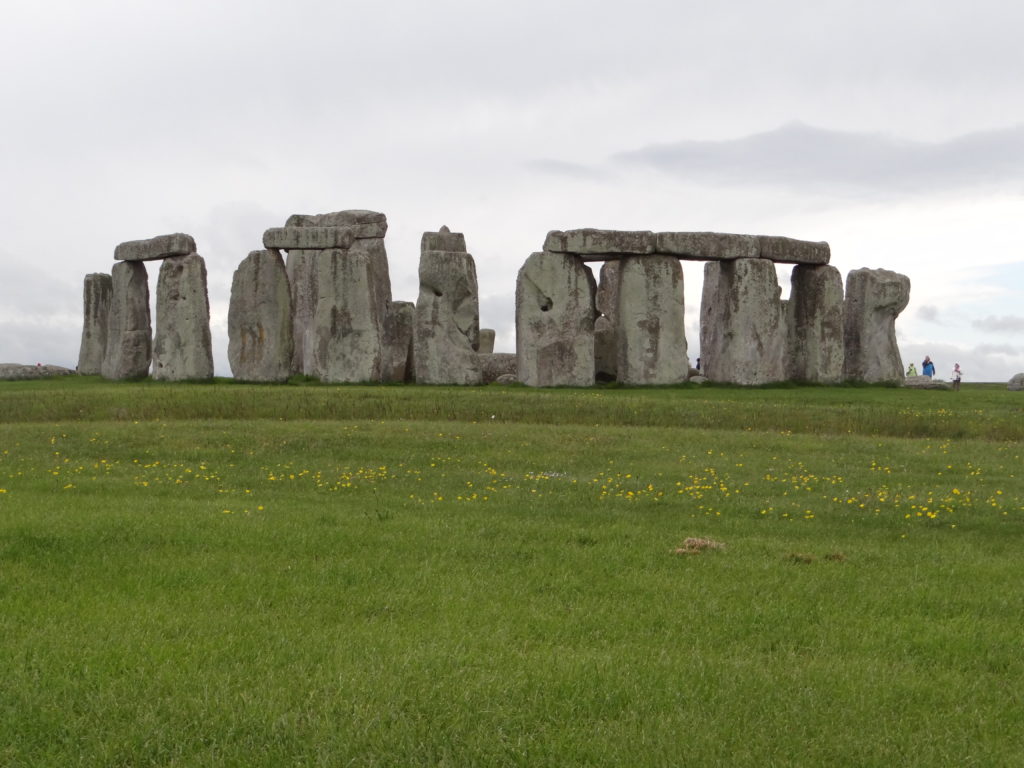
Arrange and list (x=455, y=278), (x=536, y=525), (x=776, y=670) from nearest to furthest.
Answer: (x=776, y=670)
(x=536, y=525)
(x=455, y=278)

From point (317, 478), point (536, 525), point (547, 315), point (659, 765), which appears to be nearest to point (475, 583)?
point (536, 525)

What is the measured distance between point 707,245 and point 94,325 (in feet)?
65.4

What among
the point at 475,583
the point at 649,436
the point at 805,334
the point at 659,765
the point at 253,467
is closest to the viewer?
the point at 659,765

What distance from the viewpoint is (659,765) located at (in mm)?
6070

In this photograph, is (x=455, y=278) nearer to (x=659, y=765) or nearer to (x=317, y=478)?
(x=317, y=478)

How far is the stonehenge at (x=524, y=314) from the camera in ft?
103

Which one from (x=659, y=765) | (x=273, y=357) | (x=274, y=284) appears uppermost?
(x=274, y=284)

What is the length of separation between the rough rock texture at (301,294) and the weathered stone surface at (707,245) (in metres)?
11.5

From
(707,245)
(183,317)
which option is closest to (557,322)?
(707,245)

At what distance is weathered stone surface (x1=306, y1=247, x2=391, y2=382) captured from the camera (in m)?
31.1

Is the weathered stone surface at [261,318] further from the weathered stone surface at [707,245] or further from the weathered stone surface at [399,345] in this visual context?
the weathered stone surface at [707,245]

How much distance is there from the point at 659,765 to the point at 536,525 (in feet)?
20.1

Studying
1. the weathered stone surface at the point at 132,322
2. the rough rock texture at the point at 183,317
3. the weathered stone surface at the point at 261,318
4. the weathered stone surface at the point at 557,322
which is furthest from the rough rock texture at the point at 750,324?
the weathered stone surface at the point at 132,322

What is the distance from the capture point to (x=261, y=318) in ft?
105
